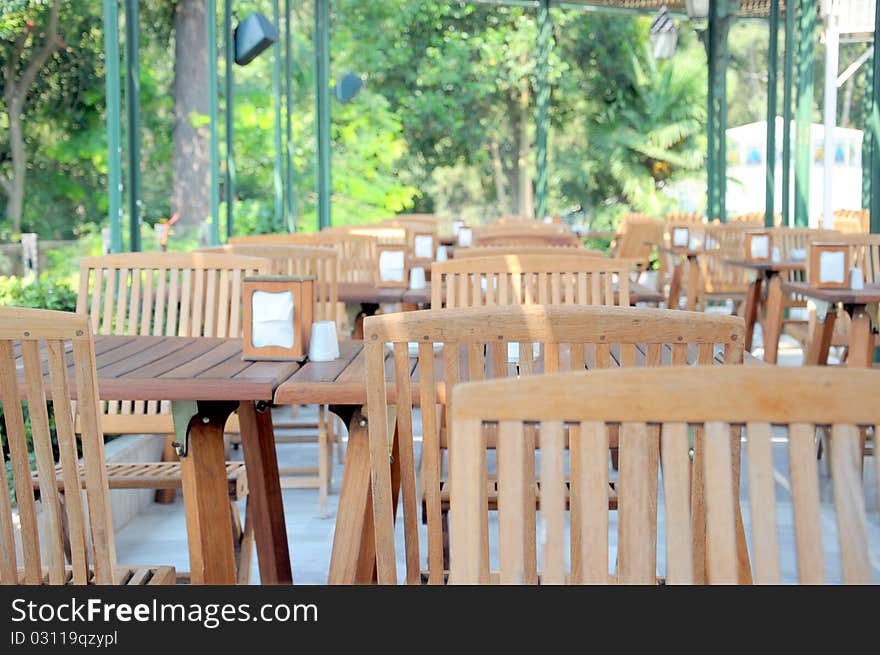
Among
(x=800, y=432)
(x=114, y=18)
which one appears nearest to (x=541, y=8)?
(x=114, y=18)

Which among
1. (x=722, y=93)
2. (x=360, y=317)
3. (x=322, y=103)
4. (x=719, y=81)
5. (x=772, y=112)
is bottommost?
(x=360, y=317)

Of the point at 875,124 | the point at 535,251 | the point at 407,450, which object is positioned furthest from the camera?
the point at 875,124

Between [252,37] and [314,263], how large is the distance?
439 centimetres

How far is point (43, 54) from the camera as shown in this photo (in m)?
15.4

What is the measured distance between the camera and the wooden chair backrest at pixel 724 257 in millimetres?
7742

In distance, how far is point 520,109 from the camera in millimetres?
20750

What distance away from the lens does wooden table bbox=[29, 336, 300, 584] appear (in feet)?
6.86

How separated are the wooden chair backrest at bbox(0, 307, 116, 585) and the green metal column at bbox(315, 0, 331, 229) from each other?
9.56 meters

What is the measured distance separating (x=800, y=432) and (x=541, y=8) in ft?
39.6

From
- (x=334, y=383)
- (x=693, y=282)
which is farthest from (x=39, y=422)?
(x=693, y=282)

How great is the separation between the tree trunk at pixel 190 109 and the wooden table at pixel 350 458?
12543 mm

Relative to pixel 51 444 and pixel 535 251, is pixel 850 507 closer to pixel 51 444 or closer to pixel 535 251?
pixel 51 444
